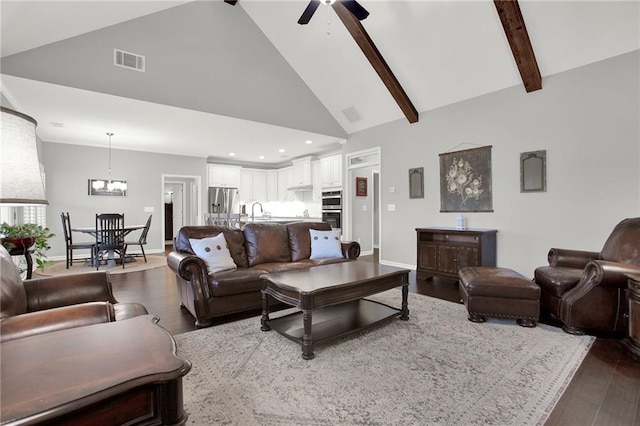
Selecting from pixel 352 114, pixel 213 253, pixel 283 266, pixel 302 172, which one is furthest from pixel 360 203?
pixel 213 253

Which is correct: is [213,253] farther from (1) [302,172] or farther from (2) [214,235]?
(1) [302,172]

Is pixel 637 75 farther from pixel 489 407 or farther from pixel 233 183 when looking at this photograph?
pixel 233 183

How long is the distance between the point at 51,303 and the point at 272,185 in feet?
28.0

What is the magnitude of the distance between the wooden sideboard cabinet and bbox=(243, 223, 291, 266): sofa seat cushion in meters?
2.29

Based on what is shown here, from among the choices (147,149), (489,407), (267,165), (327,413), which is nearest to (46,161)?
(147,149)

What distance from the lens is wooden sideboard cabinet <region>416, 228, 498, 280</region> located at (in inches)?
174

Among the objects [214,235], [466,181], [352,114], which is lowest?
[214,235]

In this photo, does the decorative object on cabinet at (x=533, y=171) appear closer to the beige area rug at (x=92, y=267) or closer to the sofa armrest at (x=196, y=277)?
the sofa armrest at (x=196, y=277)

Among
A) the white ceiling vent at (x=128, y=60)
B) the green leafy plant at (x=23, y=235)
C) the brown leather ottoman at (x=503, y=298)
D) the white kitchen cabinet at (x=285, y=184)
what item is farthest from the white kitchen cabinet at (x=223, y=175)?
the brown leather ottoman at (x=503, y=298)

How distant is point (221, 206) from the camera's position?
8.97 m

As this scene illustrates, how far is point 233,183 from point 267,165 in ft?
4.60

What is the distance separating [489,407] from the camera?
174 cm

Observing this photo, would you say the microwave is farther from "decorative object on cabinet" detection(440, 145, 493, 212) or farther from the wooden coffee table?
the wooden coffee table

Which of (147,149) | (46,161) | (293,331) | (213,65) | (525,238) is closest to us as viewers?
(293,331)
